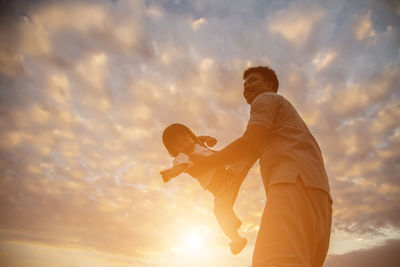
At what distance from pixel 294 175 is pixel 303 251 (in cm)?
73

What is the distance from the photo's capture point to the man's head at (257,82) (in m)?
3.44

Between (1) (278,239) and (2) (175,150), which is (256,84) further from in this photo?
(1) (278,239)

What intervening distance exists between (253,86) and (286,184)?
5.67 ft

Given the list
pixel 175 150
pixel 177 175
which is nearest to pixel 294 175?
pixel 177 175

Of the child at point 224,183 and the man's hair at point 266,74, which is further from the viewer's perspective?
the man's hair at point 266,74

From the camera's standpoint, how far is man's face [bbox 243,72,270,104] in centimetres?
343

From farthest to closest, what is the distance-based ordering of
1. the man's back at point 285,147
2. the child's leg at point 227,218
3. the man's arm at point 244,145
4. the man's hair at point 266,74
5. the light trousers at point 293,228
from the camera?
the man's hair at point 266,74 → the child's leg at point 227,218 → the man's arm at point 244,145 → the man's back at point 285,147 → the light trousers at point 293,228

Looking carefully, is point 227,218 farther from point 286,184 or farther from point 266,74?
point 266,74

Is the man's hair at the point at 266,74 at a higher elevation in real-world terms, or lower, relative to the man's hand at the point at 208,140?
higher

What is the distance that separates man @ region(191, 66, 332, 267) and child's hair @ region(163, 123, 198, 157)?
1516 mm

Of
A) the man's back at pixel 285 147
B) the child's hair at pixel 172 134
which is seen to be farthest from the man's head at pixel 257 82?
the child's hair at pixel 172 134

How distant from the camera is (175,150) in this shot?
4230 millimetres

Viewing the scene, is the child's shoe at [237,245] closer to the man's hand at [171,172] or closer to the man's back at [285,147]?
the man's back at [285,147]

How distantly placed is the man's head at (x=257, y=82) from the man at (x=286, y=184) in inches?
20.7
